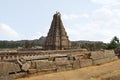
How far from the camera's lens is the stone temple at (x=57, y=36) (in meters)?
47.1

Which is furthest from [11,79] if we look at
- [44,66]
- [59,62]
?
[59,62]

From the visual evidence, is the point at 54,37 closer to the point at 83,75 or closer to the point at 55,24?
the point at 55,24

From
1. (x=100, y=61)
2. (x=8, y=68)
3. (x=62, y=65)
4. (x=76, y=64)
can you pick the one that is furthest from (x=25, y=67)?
(x=100, y=61)

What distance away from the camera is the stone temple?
47094 millimetres

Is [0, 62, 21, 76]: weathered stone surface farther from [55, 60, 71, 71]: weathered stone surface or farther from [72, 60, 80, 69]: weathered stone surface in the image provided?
[72, 60, 80, 69]: weathered stone surface

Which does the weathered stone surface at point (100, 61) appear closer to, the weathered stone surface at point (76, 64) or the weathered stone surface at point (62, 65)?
the weathered stone surface at point (76, 64)

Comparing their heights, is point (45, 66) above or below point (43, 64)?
below

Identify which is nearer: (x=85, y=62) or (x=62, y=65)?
(x=62, y=65)

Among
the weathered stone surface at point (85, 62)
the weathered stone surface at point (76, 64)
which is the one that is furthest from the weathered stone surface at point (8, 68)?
the weathered stone surface at point (85, 62)

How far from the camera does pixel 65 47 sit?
48000 millimetres

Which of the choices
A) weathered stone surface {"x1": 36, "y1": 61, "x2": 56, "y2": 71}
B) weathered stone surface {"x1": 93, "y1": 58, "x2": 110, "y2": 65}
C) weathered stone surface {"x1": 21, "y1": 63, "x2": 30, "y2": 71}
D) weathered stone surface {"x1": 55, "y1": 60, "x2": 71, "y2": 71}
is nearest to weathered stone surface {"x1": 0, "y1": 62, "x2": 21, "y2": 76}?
weathered stone surface {"x1": 21, "y1": 63, "x2": 30, "y2": 71}

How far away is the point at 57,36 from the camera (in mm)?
46938

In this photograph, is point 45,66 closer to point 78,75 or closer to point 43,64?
point 43,64

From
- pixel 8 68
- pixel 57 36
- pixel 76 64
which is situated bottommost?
pixel 76 64
